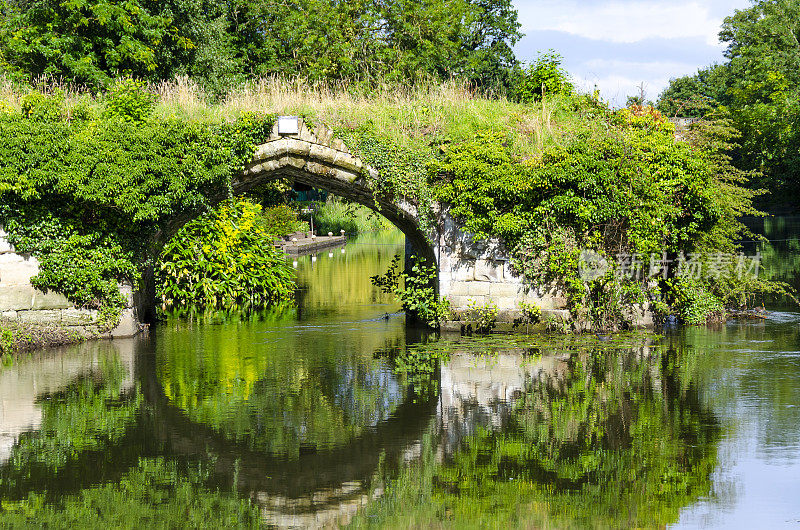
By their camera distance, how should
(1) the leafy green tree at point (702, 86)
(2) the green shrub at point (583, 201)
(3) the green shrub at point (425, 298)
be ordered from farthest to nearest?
(1) the leafy green tree at point (702, 86) < (3) the green shrub at point (425, 298) < (2) the green shrub at point (583, 201)

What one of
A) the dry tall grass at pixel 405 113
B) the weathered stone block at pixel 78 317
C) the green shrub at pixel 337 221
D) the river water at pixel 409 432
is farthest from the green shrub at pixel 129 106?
the green shrub at pixel 337 221

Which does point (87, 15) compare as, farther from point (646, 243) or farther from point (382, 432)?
point (382, 432)

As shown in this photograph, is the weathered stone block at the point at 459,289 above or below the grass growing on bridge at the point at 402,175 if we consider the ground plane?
below

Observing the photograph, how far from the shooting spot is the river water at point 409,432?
20.3 feet

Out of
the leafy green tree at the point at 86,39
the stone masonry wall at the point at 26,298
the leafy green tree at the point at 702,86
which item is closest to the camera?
the stone masonry wall at the point at 26,298

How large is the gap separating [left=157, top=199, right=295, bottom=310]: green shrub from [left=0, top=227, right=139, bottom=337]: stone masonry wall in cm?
368

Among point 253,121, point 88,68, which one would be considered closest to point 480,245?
point 253,121

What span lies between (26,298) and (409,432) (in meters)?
7.88

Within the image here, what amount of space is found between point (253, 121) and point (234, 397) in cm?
535

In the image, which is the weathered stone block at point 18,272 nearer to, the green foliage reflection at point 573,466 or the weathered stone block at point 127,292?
the weathered stone block at point 127,292

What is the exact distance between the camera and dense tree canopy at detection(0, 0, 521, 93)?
25000 millimetres

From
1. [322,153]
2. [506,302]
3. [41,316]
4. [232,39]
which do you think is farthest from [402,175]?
[232,39]

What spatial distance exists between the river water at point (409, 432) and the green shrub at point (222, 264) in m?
3.99
